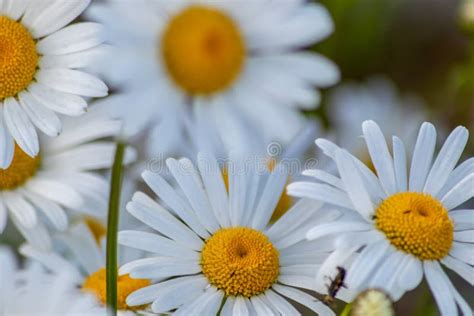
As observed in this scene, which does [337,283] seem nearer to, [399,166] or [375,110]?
[399,166]

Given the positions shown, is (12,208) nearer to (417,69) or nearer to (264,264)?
(264,264)

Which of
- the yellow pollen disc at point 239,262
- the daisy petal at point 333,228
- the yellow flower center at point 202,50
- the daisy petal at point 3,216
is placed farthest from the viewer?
the yellow flower center at point 202,50

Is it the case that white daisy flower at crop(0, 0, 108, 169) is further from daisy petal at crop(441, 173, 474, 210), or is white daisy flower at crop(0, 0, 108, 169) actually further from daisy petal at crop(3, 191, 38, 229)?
daisy petal at crop(441, 173, 474, 210)

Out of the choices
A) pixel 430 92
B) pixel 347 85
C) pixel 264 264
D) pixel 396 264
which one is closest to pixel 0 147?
pixel 264 264

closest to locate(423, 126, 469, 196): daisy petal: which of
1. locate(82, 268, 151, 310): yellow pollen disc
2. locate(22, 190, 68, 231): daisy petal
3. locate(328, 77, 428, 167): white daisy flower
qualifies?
locate(82, 268, 151, 310): yellow pollen disc

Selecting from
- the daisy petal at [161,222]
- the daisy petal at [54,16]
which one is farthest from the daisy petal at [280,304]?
the daisy petal at [54,16]

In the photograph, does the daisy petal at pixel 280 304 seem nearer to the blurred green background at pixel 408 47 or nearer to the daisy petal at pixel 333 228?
the daisy petal at pixel 333 228
